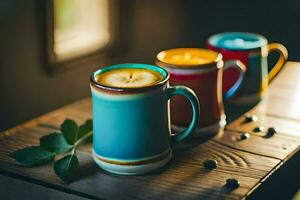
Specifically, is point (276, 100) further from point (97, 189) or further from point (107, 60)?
point (107, 60)

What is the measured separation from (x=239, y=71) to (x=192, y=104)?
0.26m

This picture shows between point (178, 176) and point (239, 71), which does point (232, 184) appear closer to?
point (178, 176)

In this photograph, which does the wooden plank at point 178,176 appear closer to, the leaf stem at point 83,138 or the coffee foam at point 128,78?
the leaf stem at point 83,138

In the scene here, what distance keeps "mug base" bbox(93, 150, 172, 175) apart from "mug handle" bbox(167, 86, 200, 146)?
0.16 feet

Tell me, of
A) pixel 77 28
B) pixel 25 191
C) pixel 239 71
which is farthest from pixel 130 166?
pixel 77 28

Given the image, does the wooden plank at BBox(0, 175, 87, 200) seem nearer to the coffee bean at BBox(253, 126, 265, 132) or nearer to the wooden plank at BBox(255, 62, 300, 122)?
the coffee bean at BBox(253, 126, 265, 132)

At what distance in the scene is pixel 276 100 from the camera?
1350 millimetres

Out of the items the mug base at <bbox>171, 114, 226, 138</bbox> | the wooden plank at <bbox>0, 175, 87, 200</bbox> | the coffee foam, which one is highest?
the coffee foam

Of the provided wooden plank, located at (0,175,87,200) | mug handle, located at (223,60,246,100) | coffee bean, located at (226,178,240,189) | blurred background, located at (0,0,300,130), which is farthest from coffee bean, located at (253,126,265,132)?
blurred background, located at (0,0,300,130)

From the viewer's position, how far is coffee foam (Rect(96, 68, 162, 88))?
101 cm

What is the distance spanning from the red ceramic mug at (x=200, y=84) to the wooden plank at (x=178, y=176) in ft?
0.15

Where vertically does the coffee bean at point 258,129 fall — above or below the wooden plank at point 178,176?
above

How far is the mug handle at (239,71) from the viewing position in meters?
1.22

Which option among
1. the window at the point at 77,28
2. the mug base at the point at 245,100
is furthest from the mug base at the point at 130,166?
the window at the point at 77,28
